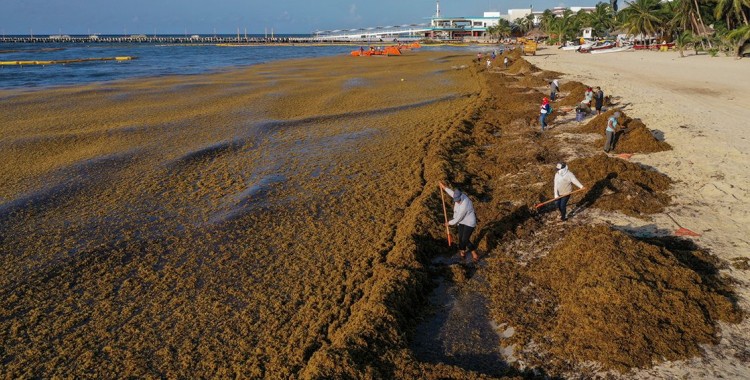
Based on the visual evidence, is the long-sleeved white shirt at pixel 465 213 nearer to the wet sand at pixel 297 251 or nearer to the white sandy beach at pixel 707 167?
the wet sand at pixel 297 251

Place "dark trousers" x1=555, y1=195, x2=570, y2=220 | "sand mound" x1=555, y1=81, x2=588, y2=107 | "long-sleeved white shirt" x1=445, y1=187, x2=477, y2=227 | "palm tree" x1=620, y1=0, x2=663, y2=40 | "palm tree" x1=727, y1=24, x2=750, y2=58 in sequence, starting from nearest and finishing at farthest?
"long-sleeved white shirt" x1=445, y1=187, x2=477, y2=227 < "dark trousers" x1=555, y1=195, x2=570, y2=220 < "sand mound" x1=555, y1=81, x2=588, y2=107 < "palm tree" x1=727, y1=24, x2=750, y2=58 < "palm tree" x1=620, y1=0, x2=663, y2=40

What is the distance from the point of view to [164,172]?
16203mm

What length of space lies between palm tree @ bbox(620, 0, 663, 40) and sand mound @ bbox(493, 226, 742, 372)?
206ft

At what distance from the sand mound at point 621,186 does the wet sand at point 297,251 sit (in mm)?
59


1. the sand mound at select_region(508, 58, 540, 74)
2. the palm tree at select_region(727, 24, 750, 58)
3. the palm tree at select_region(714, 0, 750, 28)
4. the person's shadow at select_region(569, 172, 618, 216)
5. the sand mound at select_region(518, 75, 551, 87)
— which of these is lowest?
the person's shadow at select_region(569, 172, 618, 216)

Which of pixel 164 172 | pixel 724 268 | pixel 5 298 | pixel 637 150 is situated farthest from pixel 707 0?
pixel 5 298

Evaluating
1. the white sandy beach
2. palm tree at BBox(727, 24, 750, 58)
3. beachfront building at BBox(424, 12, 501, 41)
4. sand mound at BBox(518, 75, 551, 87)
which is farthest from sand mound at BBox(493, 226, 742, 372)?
beachfront building at BBox(424, 12, 501, 41)

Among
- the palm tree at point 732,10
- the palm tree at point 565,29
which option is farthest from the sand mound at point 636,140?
the palm tree at point 565,29

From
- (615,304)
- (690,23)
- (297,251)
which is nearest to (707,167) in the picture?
(615,304)

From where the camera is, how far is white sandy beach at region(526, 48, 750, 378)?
674cm

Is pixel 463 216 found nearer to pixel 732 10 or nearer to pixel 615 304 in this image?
pixel 615 304

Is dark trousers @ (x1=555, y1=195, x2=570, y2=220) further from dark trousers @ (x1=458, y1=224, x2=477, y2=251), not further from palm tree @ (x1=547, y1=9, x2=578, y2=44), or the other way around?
palm tree @ (x1=547, y1=9, x2=578, y2=44)

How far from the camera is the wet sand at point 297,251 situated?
23.8ft

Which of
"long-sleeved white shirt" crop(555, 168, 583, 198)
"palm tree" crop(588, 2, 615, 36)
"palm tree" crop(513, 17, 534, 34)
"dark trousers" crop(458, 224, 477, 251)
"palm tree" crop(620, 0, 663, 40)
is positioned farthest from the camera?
"palm tree" crop(513, 17, 534, 34)
